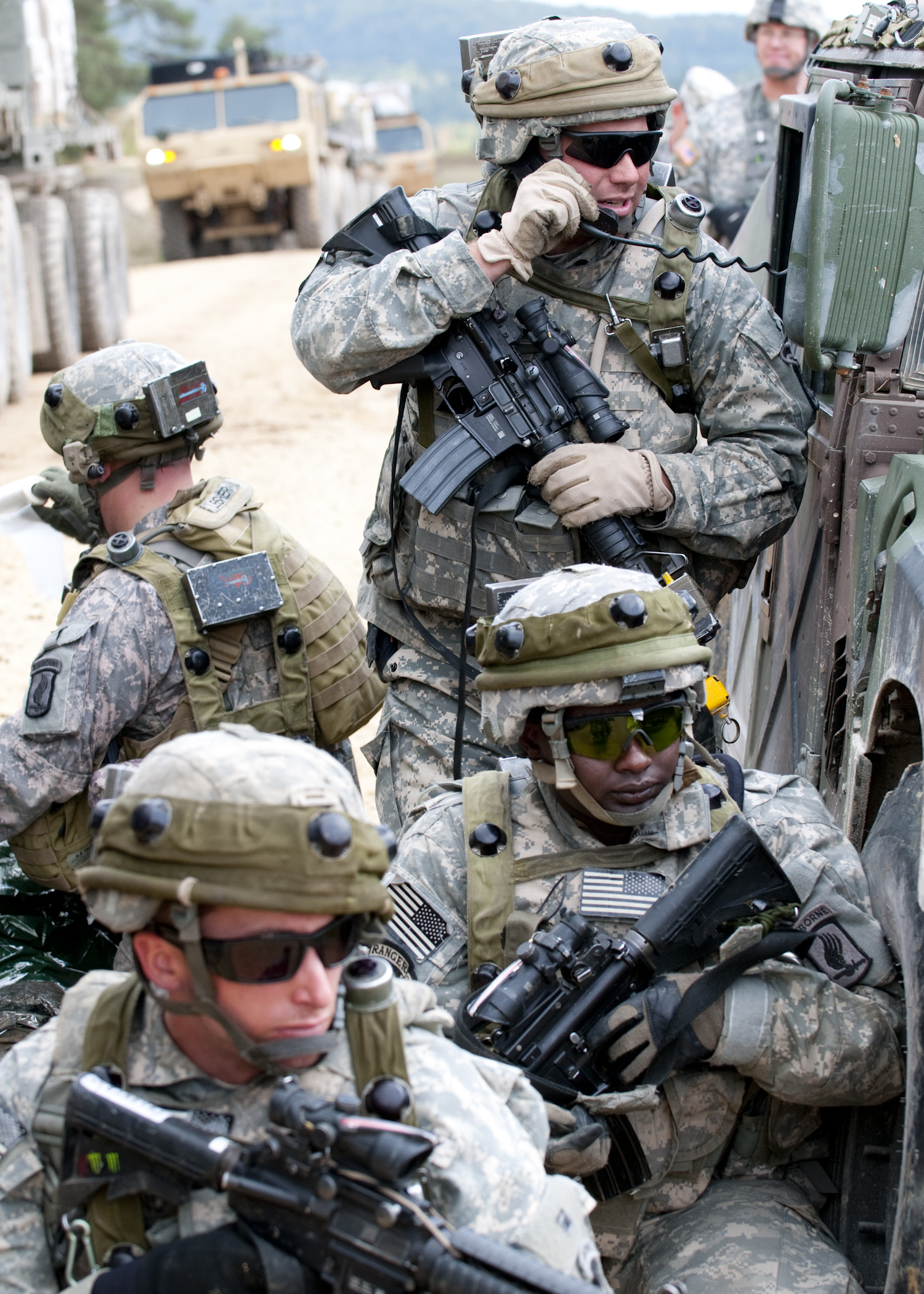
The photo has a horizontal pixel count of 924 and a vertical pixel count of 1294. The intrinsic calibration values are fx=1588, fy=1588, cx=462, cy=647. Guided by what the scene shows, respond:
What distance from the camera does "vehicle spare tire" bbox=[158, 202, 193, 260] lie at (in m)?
28.5

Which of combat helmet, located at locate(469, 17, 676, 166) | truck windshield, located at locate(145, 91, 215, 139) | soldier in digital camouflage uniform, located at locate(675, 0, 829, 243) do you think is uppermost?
combat helmet, located at locate(469, 17, 676, 166)

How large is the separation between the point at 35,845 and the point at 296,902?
187 cm

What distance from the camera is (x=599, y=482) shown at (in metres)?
3.84

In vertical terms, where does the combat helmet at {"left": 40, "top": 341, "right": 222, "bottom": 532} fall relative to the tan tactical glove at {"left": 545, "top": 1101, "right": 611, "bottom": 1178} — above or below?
above

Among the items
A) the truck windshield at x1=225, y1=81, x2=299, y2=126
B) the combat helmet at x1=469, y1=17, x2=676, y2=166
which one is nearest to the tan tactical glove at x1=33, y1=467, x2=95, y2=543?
the combat helmet at x1=469, y1=17, x2=676, y2=166

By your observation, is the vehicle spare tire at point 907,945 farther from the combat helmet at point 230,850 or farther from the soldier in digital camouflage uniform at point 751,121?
the soldier in digital camouflage uniform at point 751,121

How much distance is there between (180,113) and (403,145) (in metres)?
13.6

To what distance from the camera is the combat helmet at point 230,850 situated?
1.98m

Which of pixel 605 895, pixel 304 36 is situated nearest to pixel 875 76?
pixel 605 895

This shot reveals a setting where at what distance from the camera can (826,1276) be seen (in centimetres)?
265

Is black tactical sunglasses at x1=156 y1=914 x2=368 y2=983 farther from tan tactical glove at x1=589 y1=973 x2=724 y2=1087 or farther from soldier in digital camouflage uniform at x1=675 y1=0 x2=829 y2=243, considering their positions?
soldier in digital camouflage uniform at x1=675 y1=0 x2=829 y2=243

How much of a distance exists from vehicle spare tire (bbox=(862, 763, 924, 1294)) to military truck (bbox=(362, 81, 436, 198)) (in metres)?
36.9

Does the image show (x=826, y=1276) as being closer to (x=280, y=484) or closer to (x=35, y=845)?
(x=35, y=845)

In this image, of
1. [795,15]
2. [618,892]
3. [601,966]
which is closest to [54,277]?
[795,15]
